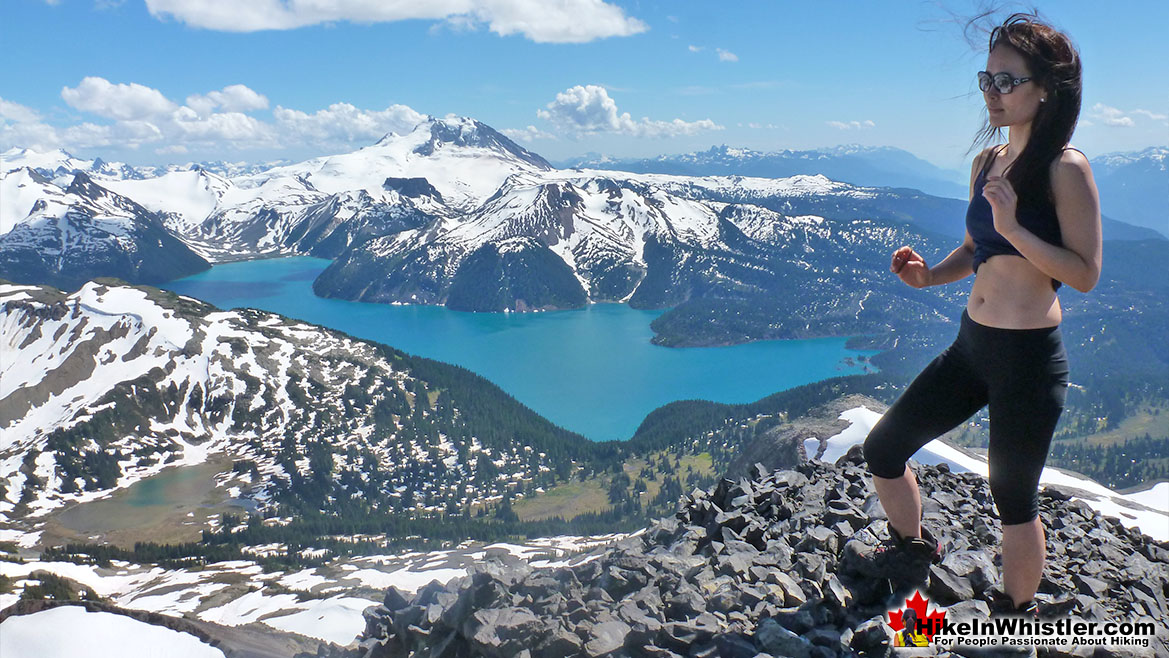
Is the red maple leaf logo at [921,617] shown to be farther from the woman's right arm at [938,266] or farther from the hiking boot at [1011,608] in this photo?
the woman's right arm at [938,266]

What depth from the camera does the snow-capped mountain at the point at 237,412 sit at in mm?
92375

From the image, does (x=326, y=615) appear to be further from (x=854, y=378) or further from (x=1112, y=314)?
(x=1112, y=314)

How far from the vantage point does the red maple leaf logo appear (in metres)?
5.53

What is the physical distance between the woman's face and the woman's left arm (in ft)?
1.36

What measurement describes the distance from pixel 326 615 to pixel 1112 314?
735ft

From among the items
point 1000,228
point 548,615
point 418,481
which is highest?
point 1000,228

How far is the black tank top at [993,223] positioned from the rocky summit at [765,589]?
298 cm

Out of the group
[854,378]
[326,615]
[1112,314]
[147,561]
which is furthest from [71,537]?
[1112,314]

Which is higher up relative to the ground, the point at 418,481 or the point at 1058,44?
the point at 1058,44

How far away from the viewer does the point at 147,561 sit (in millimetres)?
60000

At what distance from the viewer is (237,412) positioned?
4277 inches

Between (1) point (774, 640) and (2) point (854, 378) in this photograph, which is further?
(2) point (854, 378)

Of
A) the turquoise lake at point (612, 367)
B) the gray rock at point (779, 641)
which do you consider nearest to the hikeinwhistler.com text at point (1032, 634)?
the gray rock at point (779, 641)

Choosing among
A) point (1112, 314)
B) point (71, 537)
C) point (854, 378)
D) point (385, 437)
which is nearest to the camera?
point (71, 537)
